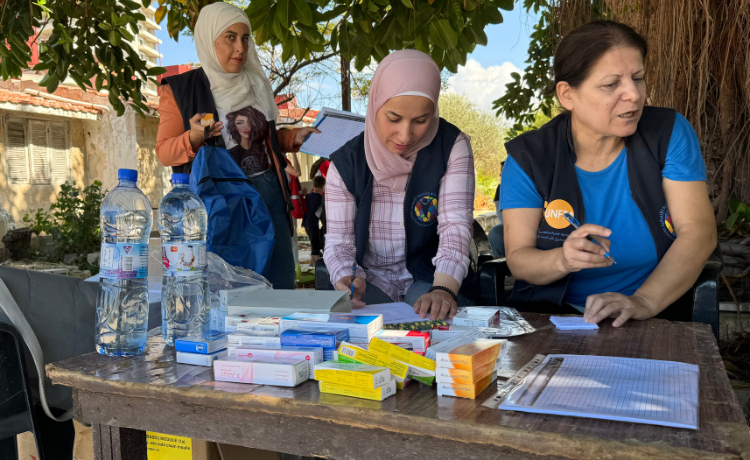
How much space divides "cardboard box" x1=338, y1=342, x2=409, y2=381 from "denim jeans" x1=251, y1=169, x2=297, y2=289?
5.58 ft

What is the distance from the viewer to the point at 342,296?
131cm

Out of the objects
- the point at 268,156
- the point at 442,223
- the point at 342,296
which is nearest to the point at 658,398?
the point at 342,296

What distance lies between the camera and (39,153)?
36.7 feet

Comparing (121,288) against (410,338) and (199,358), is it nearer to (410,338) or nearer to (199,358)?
(199,358)

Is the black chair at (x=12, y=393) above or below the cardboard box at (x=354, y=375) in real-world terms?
below

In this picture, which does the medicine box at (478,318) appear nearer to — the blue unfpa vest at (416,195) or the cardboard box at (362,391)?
the cardboard box at (362,391)

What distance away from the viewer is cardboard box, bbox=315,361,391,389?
856mm

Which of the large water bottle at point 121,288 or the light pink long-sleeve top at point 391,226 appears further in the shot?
the light pink long-sleeve top at point 391,226

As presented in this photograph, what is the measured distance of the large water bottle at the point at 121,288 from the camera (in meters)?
1.18

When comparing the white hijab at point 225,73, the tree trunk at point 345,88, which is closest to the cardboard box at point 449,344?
the white hijab at point 225,73

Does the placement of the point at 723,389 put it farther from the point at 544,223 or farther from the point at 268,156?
the point at 268,156

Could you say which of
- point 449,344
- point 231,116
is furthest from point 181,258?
point 231,116

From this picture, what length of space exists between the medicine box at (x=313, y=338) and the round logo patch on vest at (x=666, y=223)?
109 cm

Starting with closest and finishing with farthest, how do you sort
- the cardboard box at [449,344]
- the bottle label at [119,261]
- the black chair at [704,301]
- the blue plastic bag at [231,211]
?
1. the cardboard box at [449,344]
2. the bottle label at [119,261]
3. the black chair at [704,301]
4. the blue plastic bag at [231,211]
